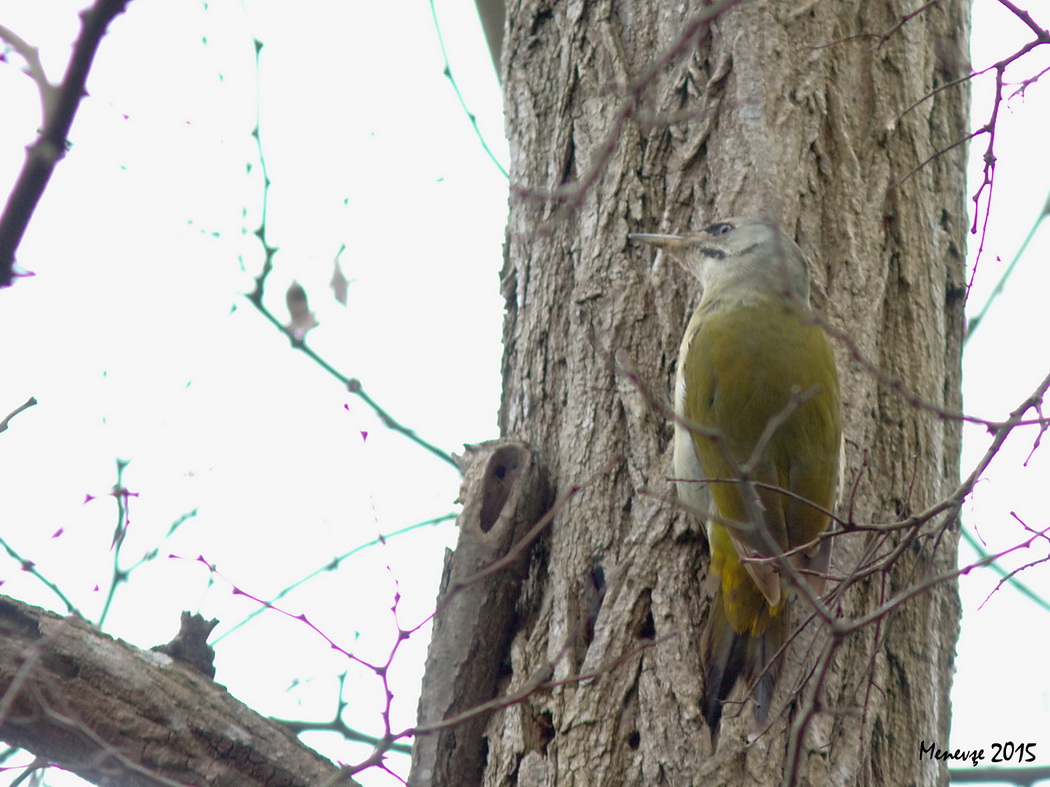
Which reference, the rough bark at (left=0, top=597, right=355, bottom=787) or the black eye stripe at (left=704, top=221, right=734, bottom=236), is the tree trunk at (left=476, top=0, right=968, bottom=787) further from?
the rough bark at (left=0, top=597, right=355, bottom=787)

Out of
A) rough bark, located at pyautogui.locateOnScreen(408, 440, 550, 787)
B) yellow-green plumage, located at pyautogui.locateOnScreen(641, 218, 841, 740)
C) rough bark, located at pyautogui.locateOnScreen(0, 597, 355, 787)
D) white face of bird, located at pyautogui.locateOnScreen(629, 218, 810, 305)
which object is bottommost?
rough bark, located at pyautogui.locateOnScreen(0, 597, 355, 787)

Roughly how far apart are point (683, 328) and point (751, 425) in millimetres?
380

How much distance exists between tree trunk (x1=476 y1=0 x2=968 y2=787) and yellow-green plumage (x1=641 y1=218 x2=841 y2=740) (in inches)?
2.6

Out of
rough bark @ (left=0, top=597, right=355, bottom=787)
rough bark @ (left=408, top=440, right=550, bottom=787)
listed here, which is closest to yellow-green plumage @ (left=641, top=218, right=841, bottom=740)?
rough bark @ (left=408, top=440, right=550, bottom=787)

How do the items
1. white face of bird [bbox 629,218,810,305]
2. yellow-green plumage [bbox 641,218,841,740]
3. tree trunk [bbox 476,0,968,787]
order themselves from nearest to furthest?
tree trunk [bbox 476,0,968,787]
yellow-green plumage [bbox 641,218,841,740]
white face of bird [bbox 629,218,810,305]

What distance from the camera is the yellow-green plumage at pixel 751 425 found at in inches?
122

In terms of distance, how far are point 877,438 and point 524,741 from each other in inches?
54.2

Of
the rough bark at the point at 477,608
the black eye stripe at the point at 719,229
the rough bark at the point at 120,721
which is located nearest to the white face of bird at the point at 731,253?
the black eye stripe at the point at 719,229

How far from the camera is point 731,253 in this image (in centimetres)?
365

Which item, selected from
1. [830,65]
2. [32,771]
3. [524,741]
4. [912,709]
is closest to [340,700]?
[524,741]

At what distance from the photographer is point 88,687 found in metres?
2.97

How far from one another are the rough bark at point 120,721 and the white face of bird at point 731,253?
184 centimetres

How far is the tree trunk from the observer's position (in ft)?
9.55

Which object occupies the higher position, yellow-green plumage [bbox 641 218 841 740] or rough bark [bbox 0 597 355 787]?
yellow-green plumage [bbox 641 218 841 740]
